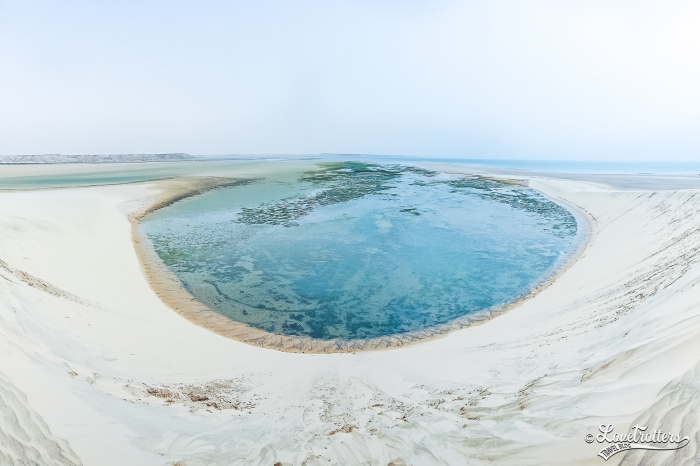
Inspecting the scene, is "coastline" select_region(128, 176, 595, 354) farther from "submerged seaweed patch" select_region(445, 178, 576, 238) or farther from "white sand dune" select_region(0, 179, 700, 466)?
"submerged seaweed patch" select_region(445, 178, 576, 238)

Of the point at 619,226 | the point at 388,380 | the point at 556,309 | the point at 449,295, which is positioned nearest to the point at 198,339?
the point at 388,380

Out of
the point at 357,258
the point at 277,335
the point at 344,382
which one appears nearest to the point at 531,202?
the point at 357,258

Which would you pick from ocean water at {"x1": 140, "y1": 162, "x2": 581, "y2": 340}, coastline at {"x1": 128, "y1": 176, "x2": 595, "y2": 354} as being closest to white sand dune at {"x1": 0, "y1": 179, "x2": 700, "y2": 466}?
coastline at {"x1": 128, "y1": 176, "x2": 595, "y2": 354}

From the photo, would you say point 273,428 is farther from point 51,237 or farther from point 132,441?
point 51,237

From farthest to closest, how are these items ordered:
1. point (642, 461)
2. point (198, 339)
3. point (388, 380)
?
point (198, 339), point (388, 380), point (642, 461)

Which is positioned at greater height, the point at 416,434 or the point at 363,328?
the point at 416,434

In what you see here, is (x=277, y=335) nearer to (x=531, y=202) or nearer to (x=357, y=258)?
(x=357, y=258)
